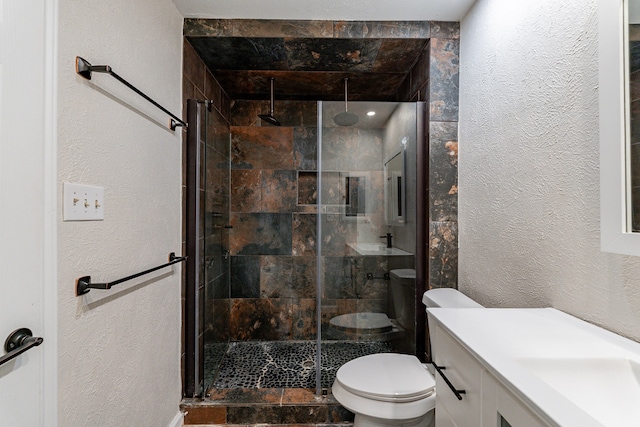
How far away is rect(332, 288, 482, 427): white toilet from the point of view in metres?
1.47

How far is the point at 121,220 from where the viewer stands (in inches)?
50.8

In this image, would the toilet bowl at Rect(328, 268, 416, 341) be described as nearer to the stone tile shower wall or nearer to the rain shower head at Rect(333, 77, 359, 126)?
the stone tile shower wall

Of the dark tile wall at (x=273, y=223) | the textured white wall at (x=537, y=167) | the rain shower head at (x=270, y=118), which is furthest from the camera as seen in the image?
the dark tile wall at (x=273, y=223)

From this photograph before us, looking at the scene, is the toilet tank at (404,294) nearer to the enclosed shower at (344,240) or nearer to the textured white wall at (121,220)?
the enclosed shower at (344,240)

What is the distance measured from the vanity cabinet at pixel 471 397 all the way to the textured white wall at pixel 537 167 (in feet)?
1.50

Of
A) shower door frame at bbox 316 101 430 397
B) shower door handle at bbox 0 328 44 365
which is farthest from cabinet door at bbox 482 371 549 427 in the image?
shower door frame at bbox 316 101 430 397

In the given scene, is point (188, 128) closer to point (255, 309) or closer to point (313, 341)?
point (255, 309)

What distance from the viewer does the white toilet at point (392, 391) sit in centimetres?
147

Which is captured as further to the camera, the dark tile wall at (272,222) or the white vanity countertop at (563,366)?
the dark tile wall at (272,222)

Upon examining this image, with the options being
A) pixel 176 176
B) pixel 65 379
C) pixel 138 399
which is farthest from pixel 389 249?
pixel 65 379

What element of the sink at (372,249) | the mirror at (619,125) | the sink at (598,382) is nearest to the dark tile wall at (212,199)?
the sink at (372,249)

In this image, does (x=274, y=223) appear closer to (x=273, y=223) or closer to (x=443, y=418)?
(x=273, y=223)

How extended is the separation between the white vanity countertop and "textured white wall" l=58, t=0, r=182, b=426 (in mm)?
1204

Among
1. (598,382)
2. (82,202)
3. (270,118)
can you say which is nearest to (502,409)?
(598,382)
